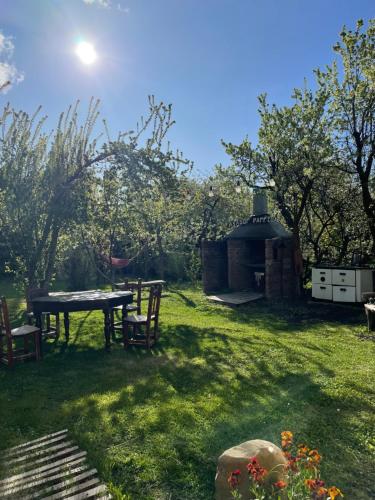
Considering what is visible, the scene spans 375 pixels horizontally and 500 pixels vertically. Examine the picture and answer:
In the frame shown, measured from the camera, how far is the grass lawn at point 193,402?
3.47m

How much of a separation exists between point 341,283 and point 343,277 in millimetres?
211

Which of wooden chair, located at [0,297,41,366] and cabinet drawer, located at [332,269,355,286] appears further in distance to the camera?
cabinet drawer, located at [332,269,355,286]

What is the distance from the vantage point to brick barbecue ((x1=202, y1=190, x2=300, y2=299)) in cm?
1284

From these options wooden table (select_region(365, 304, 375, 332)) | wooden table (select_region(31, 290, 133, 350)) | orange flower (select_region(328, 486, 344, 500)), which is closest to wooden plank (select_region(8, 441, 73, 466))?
orange flower (select_region(328, 486, 344, 500))

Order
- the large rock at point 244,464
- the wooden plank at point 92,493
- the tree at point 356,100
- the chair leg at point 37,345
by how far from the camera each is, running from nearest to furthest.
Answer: the large rock at point 244,464, the wooden plank at point 92,493, the chair leg at point 37,345, the tree at point 356,100

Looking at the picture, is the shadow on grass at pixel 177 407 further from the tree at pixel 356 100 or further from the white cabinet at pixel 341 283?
the tree at pixel 356 100

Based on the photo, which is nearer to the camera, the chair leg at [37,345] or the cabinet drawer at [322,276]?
the chair leg at [37,345]

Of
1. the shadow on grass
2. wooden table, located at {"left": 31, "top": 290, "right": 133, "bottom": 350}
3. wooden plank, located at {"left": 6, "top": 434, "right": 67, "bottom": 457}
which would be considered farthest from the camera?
wooden table, located at {"left": 31, "top": 290, "right": 133, "bottom": 350}

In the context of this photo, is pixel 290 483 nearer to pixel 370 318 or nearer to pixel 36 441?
pixel 36 441

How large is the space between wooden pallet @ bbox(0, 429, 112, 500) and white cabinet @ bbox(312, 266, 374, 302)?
972 centimetres

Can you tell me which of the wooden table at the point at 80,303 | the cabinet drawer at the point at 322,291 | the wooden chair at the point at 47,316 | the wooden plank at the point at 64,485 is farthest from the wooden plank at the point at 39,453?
the cabinet drawer at the point at 322,291

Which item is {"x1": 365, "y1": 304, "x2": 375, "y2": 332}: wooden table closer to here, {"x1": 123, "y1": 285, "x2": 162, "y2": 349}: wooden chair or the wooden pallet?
{"x1": 123, "y1": 285, "x2": 162, "y2": 349}: wooden chair

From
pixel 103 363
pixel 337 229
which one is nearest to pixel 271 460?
pixel 103 363

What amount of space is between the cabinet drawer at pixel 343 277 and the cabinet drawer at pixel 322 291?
30 cm
